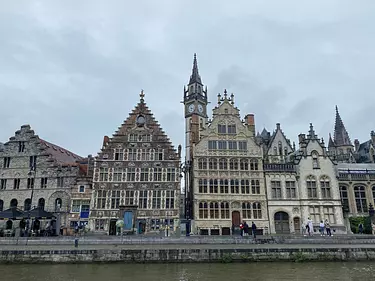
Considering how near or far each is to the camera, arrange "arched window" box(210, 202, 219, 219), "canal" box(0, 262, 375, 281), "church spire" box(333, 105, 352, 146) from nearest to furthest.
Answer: "canal" box(0, 262, 375, 281), "arched window" box(210, 202, 219, 219), "church spire" box(333, 105, 352, 146)

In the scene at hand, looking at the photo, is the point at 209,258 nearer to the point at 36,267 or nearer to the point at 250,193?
the point at 36,267

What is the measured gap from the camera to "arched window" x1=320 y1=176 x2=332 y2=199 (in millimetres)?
39000

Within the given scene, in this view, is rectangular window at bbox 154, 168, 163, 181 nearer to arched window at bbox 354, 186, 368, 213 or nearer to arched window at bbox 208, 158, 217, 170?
arched window at bbox 208, 158, 217, 170

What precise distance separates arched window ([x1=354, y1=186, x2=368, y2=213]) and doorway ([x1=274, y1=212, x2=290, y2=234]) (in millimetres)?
10639

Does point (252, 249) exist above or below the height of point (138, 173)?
below

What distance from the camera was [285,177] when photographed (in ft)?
129

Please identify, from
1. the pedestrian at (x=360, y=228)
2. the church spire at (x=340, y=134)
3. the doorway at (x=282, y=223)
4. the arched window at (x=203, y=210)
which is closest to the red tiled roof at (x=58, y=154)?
the arched window at (x=203, y=210)

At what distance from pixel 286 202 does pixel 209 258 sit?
22.0 m

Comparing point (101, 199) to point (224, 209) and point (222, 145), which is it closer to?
point (224, 209)

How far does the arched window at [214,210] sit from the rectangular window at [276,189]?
7.49 metres

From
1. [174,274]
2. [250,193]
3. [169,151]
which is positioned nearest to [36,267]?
[174,274]

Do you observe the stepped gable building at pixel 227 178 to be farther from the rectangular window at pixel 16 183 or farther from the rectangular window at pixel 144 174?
the rectangular window at pixel 16 183

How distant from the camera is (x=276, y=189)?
38.9 metres

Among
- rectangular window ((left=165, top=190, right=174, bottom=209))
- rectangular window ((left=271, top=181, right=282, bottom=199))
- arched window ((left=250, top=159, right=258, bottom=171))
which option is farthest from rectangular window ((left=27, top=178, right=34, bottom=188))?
rectangular window ((left=271, top=181, right=282, bottom=199))
